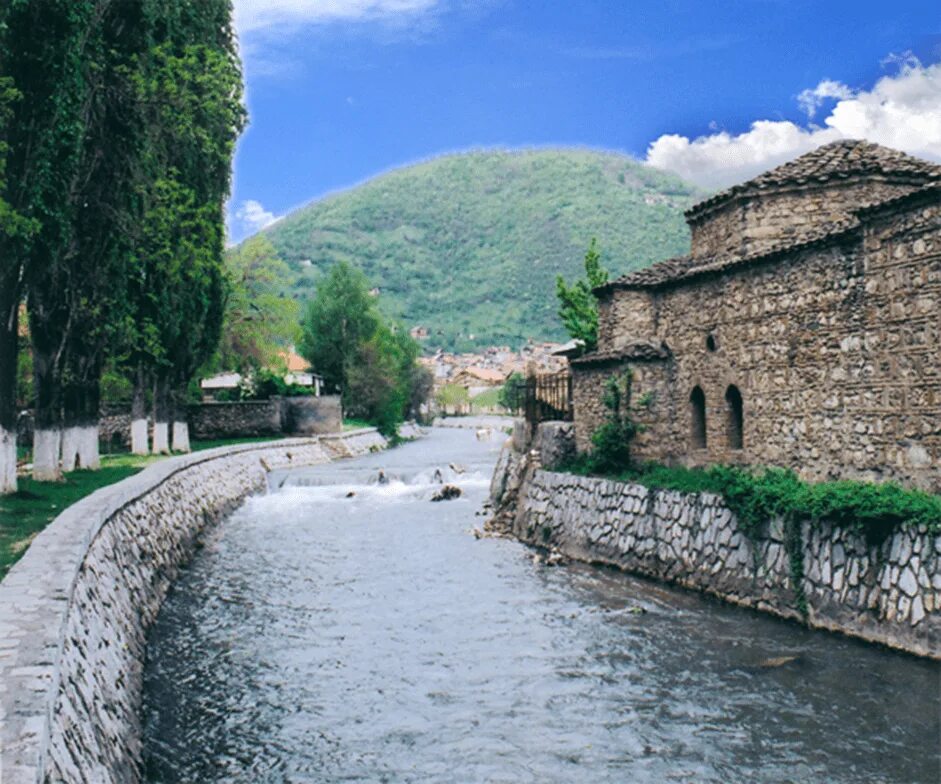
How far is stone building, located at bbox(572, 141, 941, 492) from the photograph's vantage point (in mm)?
10531

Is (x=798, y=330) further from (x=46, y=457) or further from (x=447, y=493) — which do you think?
(x=447, y=493)

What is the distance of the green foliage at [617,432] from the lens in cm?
1650

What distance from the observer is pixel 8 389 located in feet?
47.4

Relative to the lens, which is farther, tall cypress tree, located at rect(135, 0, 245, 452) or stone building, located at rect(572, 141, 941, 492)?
tall cypress tree, located at rect(135, 0, 245, 452)

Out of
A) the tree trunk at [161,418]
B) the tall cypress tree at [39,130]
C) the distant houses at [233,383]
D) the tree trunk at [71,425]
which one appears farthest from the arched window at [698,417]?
the distant houses at [233,383]

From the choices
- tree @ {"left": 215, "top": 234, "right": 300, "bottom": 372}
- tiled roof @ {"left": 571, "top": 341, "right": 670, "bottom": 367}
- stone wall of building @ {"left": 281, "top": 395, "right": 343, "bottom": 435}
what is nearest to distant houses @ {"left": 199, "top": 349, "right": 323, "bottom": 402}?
stone wall of building @ {"left": 281, "top": 395, "right": 343, "bottom": 435}

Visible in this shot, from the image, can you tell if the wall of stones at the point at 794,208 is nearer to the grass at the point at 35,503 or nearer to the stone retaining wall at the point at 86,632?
the stone retaining wall at the point at 86,632

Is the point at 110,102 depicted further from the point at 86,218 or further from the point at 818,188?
the point at 818,188

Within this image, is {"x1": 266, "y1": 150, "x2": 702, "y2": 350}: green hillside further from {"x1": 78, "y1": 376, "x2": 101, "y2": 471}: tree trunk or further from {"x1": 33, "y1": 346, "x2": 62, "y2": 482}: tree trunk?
{"x1": 33, "y1": 346, "x2": 62, "y2": 482}: tree trunk

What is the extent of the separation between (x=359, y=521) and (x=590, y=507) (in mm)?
7600

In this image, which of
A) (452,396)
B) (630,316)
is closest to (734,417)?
(630,316)

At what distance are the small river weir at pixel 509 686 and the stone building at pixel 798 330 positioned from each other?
261 centimetres

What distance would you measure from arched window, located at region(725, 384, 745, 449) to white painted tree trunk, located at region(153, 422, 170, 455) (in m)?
20.0

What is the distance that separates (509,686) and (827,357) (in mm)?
6182
